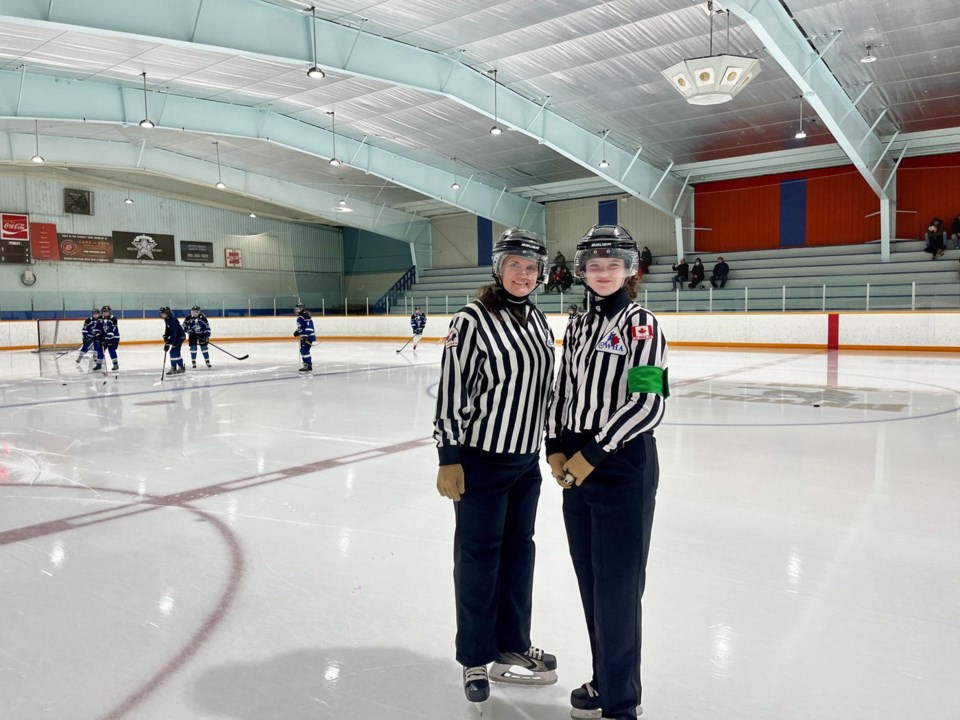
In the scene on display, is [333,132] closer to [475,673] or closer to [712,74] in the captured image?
[712,74]

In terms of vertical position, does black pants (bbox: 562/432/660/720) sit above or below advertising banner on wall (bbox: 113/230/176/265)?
below

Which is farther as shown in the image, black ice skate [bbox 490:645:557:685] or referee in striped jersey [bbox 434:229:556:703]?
black ice skate [bbox 490:645:557:685]

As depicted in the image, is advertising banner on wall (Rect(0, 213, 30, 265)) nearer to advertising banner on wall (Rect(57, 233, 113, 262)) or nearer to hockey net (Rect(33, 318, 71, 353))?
advertising banner on wall (Rect(57, 233, 113, 262))

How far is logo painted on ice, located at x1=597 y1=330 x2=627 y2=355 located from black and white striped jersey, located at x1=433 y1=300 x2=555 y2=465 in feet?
0.93

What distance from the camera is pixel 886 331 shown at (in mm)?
17484

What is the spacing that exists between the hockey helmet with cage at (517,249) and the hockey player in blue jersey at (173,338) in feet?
40.9

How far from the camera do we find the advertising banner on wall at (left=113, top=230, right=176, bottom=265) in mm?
29522

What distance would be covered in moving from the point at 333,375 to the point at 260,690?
36.4 ft

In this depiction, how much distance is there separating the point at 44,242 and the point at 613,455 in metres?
30.8

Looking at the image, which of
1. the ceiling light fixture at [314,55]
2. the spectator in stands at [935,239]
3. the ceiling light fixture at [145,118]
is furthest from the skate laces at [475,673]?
the spectator in stands at [935,239]

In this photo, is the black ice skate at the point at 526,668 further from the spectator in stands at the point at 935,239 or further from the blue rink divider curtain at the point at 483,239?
the blue rink divider curtain at the point at 483,239

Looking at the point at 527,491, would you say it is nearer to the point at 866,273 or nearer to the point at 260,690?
the point at 260,690

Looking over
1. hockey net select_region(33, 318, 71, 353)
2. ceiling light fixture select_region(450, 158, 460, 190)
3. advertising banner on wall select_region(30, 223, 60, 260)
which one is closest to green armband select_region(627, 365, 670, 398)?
hockey net select_region(33, 318, 71, 353)

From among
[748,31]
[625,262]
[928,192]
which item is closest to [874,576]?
[625,262]
